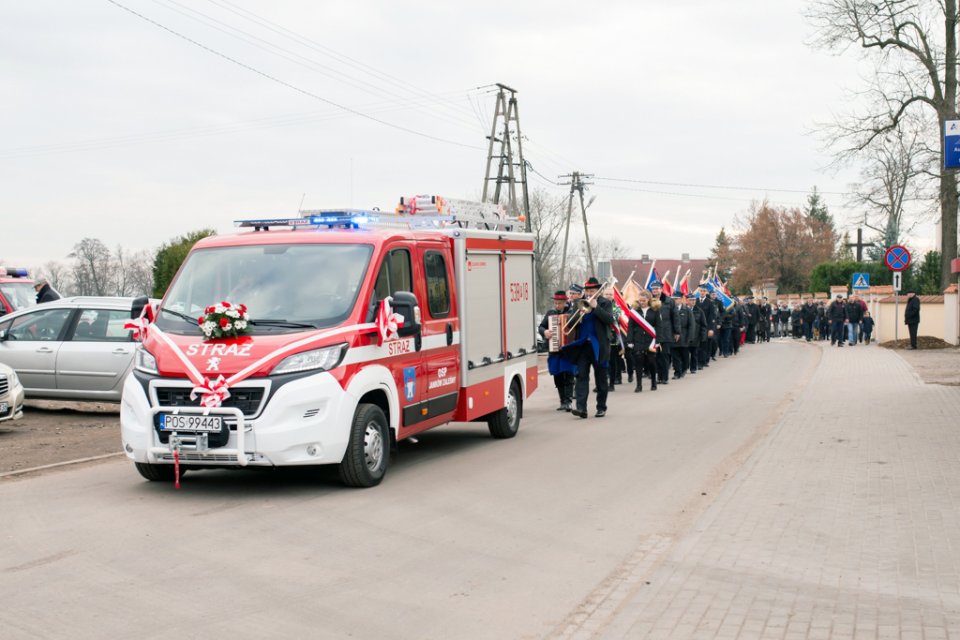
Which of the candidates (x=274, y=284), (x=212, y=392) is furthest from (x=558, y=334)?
(x=212, y=392)

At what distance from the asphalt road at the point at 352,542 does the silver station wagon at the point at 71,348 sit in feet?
13.2

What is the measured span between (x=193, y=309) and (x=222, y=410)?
4.53 ft

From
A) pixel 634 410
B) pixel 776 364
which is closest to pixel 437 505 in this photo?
pixel 634 410

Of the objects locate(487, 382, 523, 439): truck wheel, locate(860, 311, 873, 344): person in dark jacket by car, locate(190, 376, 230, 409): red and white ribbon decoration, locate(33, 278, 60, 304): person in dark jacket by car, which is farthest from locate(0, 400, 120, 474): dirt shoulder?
locate(860, 311, 873, 344): person in dark jacket by car

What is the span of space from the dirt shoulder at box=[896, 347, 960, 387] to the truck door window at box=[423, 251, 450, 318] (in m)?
12.3

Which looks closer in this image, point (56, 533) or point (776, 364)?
point (56, 533)

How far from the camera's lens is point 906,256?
29.6 meters

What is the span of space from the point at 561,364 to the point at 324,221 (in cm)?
653

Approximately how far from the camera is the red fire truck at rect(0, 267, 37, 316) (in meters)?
22.2

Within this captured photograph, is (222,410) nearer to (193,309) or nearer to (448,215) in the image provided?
(193,309)

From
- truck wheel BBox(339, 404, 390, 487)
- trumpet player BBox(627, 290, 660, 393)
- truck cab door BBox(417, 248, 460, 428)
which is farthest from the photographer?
trumpet player BBox(627, 290, 660, 393)

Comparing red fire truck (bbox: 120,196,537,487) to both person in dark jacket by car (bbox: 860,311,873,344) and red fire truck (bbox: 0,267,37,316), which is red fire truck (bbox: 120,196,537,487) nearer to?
red fire truck (bbox: 0,267,37,316)

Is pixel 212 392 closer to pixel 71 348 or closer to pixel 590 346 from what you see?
pixel 71 348

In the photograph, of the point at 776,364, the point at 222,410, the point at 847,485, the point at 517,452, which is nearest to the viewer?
the point at 222,410
